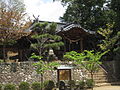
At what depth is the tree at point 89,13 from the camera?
72.3 feet

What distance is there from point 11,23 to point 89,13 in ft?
40.9

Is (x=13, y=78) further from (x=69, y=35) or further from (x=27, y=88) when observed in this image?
(x=69, y=35)

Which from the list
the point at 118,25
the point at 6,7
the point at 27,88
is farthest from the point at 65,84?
the point at 118,25

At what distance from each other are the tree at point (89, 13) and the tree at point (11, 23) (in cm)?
982

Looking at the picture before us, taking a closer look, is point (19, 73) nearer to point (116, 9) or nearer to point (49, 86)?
point (49, 86)

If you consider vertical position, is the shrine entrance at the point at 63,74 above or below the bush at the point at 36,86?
above

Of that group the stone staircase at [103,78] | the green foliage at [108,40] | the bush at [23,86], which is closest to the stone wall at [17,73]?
the bush at [23,86]

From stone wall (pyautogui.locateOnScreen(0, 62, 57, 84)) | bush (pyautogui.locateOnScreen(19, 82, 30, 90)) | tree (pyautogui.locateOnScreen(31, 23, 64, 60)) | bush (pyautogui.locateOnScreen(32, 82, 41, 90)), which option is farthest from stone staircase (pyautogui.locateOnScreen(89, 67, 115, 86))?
bush (pyautogui.locateOnScreen(19, 82, 30, 90))

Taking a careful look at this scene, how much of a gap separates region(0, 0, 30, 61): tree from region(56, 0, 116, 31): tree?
982cm

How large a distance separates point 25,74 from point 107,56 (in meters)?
12.0

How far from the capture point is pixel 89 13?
24688 mm

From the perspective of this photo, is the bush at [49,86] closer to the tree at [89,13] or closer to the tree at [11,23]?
the tree at [11,23]

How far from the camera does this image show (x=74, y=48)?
22.1 meters

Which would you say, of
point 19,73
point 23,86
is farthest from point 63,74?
point 19,73
